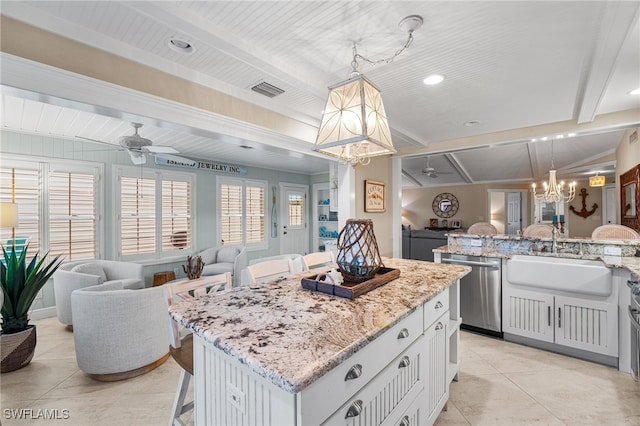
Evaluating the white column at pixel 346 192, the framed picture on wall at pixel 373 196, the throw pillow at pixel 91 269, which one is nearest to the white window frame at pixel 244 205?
the throw pillow at pixel 91 269

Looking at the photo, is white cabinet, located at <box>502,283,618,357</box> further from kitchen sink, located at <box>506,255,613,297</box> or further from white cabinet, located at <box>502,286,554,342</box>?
kitchen sink, located at <box>506,255,613,297</box>

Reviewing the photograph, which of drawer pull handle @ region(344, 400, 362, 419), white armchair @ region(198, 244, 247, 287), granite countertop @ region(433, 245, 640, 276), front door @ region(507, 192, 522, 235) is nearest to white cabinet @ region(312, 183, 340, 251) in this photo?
white armchair @ region(198, 244, 247, 287)

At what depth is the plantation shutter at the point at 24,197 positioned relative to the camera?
11.6 ft

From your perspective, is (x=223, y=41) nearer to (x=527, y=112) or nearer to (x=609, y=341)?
(x=527, y=112)

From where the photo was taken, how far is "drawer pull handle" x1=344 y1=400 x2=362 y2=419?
3.09 feet

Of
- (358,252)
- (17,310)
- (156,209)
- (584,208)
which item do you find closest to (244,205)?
(156,209)

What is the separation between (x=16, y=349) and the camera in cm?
252

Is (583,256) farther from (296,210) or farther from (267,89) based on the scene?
(296,210)

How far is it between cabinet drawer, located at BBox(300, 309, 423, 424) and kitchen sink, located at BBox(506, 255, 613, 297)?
6.70 feet

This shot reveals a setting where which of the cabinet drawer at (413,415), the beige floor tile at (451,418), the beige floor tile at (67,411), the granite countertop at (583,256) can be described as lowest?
the beige floor tile at (67,411)

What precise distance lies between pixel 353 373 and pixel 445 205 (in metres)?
9.91

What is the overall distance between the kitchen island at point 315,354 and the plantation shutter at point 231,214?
4.37 meters

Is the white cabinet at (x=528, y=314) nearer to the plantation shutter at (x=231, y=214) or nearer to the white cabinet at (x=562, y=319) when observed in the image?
the white cabinet at (x=562, y=319)

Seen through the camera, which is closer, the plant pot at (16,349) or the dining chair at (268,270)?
the dining chair at (268,270)
